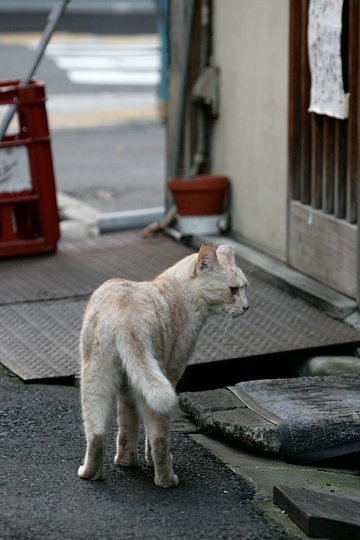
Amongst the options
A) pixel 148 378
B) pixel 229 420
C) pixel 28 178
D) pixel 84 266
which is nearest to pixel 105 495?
pixel 148 378

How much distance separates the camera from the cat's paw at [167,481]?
5121 mm

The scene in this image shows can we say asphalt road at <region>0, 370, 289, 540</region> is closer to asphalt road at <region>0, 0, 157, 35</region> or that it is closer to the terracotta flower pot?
the terracotta flower pot

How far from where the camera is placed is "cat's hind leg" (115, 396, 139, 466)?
5.33 metres

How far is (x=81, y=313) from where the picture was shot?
7.65 metres

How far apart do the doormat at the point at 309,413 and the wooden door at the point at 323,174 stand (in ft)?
4.53

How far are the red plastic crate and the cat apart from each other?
368 cm

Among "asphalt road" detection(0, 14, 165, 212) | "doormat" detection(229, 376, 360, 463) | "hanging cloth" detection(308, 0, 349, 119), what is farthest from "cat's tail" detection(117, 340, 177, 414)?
"asphalt road" detection(0, 14, 165, 212)

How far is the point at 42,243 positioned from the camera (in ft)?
29.8

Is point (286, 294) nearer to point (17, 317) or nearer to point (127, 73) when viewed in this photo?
point (17, 317)

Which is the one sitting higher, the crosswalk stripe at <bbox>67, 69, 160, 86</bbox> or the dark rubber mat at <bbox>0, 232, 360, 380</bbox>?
the dark rubber mat at <bbox>0, 232, 360, 380</bbox>

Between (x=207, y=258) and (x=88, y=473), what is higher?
(x=207, y=258)

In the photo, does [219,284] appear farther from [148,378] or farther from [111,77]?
[111,77]

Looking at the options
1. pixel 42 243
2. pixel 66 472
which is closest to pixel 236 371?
pixel 66 472

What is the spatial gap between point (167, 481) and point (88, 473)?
33cm
